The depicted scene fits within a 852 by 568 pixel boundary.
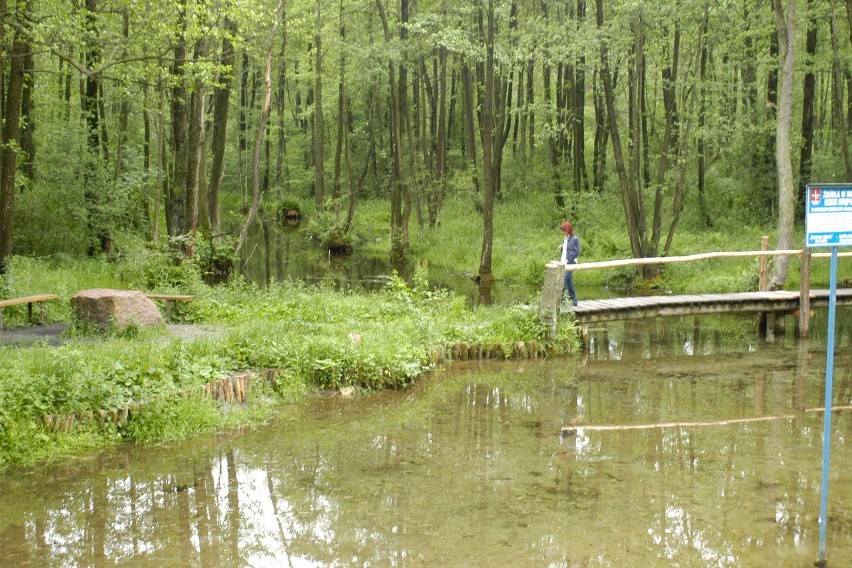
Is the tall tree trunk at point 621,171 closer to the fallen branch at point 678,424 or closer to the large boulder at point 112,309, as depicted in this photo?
the fallen branch at point 678,424

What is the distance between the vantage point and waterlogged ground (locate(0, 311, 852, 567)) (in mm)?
6305

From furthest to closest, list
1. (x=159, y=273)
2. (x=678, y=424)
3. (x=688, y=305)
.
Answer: (x=159, y=273), (x=688, y=305), (x=678, y=424)

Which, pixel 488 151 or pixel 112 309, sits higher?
pixel 488 151

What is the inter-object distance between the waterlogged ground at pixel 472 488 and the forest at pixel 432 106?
770 cm

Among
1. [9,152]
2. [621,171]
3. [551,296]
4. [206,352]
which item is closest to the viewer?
[206,352]

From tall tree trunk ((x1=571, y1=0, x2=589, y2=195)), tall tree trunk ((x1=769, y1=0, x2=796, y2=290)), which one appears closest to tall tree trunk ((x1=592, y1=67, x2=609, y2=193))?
tall tree trunk ((x1=571, y1=0, x2=589, y2=195))

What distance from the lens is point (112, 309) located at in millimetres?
11562

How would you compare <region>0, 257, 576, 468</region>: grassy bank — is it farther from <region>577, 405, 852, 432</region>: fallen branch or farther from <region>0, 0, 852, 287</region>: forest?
<region>577, 405, 852, 432</region>: fallen branch

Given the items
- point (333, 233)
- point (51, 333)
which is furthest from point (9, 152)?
point (333, 233)

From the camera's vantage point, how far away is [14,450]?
809 centimetres

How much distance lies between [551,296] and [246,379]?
5507mm

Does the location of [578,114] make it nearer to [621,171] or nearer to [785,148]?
[621,171]

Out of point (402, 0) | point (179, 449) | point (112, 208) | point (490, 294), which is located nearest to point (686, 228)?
point (490, 294)

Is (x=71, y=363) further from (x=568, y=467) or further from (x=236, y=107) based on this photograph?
(x=236, y=107)
